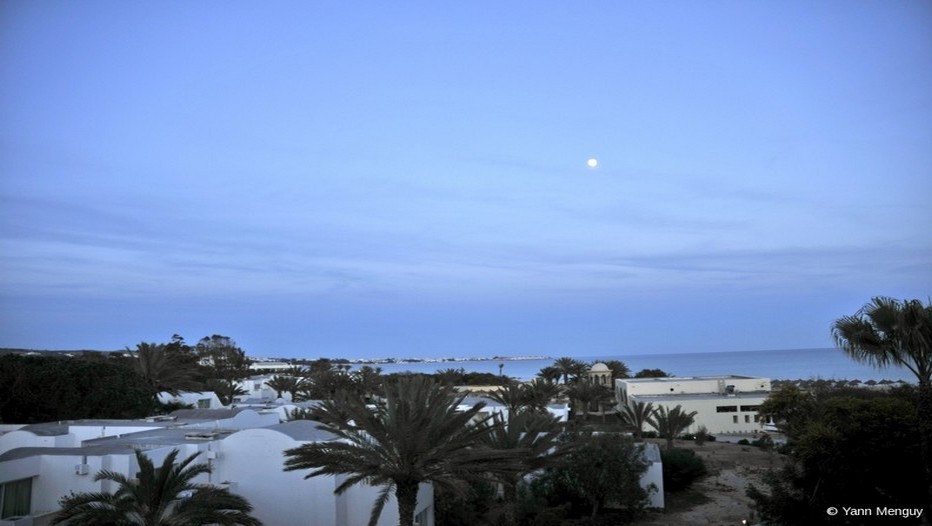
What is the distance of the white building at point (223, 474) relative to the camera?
1588 cm

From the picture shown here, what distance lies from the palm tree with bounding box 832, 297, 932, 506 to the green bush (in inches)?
646

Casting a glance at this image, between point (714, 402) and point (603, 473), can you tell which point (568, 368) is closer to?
point (714, 402)

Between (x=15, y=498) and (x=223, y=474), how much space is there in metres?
4.55

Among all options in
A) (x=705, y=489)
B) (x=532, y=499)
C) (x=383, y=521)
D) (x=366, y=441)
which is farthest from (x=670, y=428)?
(x=366, y=441)

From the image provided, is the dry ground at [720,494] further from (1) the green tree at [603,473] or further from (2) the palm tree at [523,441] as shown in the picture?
(2) the palm tree at [523,441]

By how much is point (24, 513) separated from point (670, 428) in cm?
2864

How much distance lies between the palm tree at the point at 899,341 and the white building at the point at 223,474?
1115 cm

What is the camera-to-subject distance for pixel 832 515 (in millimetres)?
13180

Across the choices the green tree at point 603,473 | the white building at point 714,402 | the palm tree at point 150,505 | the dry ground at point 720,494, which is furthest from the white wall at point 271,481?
the white building at point 714,402

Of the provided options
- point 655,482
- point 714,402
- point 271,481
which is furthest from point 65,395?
point 714,402

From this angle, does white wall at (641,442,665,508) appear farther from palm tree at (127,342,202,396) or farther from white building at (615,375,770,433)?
palm tree at (127,342,202,396)

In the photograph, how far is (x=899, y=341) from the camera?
42.8 feet

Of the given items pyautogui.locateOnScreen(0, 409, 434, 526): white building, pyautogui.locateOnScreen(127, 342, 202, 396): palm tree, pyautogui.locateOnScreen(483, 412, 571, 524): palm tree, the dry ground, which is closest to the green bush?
the dry ground

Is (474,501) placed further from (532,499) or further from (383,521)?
(383,521)
